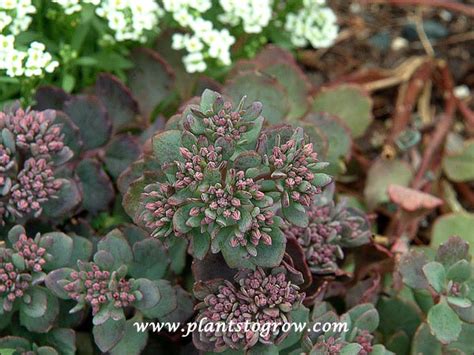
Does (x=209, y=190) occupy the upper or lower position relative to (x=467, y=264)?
upper

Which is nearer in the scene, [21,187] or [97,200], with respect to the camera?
[21,187]

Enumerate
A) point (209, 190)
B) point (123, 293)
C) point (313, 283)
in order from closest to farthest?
point (209, 190), point (123, 293), point (313, 283)

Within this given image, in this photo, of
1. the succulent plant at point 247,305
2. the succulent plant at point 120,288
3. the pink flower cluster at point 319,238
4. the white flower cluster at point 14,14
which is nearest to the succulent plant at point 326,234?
the pink flower cluster at point 319,238

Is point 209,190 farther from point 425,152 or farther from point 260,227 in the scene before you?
point 425,152

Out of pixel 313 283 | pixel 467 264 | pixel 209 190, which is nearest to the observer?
pixel 209 190

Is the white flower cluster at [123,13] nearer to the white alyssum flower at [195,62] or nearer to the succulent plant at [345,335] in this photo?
the white alyssum flower at [195,62]

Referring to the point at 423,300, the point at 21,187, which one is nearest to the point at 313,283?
the point at 423,300

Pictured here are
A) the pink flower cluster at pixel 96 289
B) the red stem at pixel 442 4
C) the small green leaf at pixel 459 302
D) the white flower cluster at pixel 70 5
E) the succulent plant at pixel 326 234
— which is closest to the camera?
the pink flower cluster at pixel 96 289
